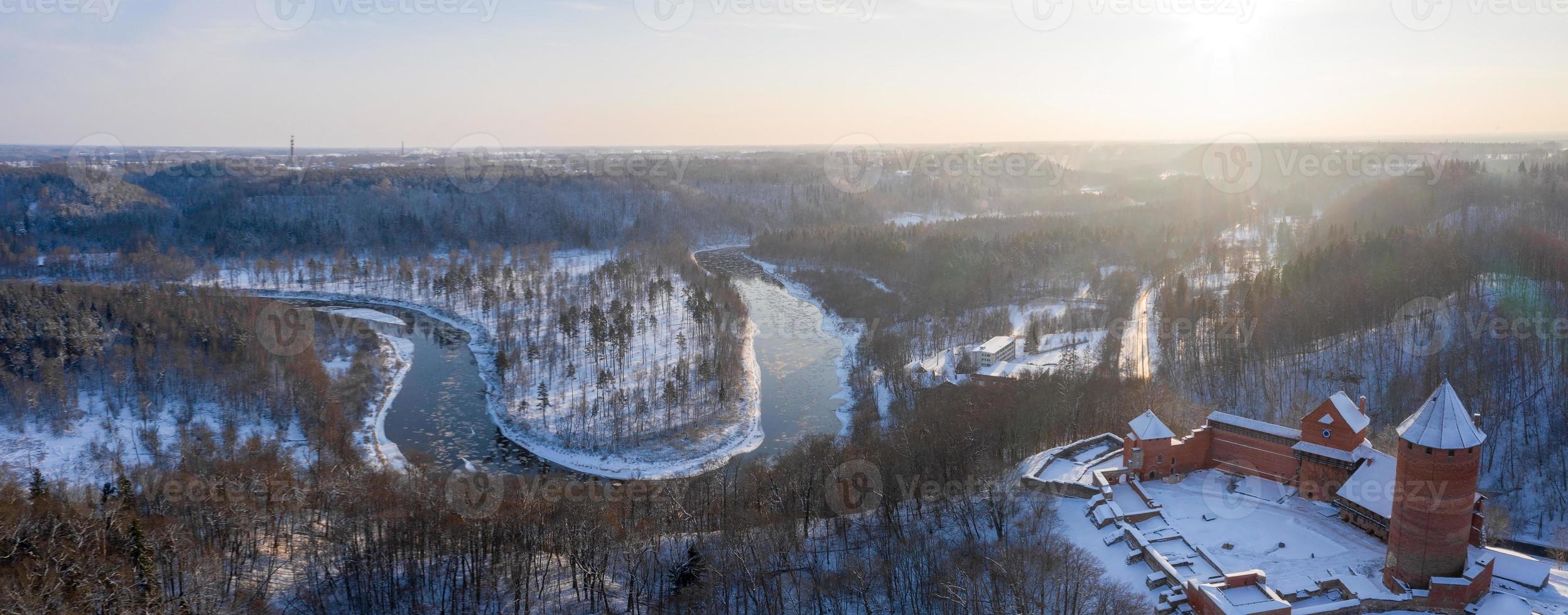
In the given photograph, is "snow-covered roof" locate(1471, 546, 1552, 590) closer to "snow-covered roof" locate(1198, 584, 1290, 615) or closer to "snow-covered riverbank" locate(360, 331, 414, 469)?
"snow-covered roof" locate(1198, 584, 1290, 615)

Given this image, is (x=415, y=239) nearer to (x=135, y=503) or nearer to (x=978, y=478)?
(x=135, y=503)

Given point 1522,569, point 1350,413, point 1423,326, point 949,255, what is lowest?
point 1522,569

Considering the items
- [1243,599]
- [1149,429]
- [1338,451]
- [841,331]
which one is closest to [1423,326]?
[1338,451]

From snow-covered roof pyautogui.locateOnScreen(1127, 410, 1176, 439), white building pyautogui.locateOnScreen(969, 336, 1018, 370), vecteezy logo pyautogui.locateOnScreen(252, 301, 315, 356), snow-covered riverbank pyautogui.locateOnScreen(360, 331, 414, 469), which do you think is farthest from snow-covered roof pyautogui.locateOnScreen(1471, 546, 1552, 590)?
vecteezy logo pyautogui.locateOnScreen(252, 301, 315, 356)

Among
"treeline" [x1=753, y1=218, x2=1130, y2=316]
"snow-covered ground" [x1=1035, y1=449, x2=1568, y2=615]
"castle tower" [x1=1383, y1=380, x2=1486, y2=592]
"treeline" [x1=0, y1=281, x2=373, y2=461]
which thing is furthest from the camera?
"treeline" [x1=753, y1=218, x2=1130, y2=316]

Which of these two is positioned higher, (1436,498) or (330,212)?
(330,212)

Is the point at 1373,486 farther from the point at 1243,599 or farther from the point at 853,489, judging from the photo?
the point at 853,489

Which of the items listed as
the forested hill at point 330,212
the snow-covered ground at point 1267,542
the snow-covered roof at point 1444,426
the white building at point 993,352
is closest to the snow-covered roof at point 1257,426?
the snow-covered ground at point 1267,542
